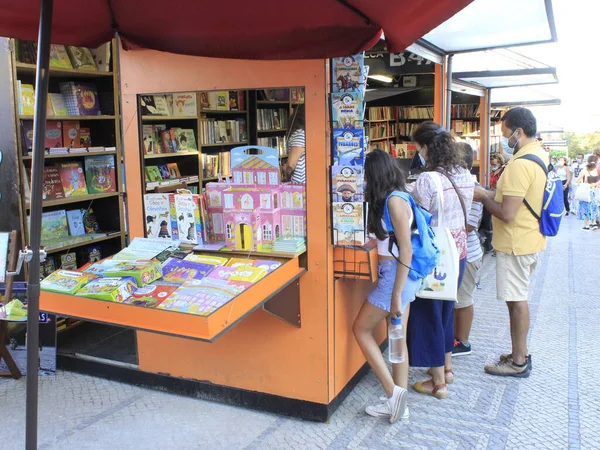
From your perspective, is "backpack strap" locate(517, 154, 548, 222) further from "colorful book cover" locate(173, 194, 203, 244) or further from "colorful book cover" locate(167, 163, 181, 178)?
"colorful book cover" locate(167, 163, 181, 178)

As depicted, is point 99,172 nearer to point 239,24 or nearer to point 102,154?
point 102,154

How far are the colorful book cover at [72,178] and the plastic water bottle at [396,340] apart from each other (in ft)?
9.22

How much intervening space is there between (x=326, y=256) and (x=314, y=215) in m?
0.23

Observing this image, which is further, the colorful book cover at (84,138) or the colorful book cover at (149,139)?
the colorful book cover at (149,139)

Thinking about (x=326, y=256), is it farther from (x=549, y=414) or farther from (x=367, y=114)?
(x=367, y=114)

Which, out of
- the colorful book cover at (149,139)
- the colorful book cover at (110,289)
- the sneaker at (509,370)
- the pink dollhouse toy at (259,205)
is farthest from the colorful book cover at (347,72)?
the colorful book cover at (149,139)

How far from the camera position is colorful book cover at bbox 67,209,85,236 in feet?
14.6

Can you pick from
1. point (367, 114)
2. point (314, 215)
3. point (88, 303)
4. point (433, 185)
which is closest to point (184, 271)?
point (88, 303)

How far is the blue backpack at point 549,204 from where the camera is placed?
3.33 meters

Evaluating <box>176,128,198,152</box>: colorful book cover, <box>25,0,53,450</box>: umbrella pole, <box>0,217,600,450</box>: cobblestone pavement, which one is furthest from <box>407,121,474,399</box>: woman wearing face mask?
<box>176,128,198,152</box>: colorful book cover

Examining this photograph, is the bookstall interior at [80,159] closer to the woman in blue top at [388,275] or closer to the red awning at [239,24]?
the red awning at [239,24]

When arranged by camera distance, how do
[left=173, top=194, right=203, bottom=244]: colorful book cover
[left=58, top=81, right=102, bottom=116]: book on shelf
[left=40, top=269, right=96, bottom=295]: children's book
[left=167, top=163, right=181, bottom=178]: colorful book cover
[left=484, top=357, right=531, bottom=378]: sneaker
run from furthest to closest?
[left=167, top=163, right=181, bottom=178]: colorful book cover, [left=58, top=81, right=102, bottom=116]: book on shelf, [left=484, top=357, right=531, bottom=378]: sneaker, [left=173, top=194, right=203, bottom=244]: colorful book cover, [left=40, top=269, right=96, bottom=295]: children's book

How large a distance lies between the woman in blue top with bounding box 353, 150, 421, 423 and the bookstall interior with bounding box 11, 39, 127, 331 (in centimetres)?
245

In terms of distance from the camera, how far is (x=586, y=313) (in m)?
4.84
